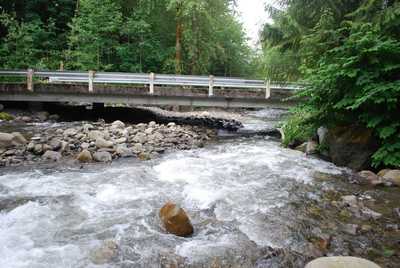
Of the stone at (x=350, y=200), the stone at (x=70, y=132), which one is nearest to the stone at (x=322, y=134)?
the stone at (x=350, y=200)

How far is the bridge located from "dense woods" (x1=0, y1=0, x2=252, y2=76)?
17.1 feet

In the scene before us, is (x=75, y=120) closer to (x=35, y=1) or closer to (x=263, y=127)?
(x=263, y=127)

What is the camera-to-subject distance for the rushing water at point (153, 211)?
4.14m

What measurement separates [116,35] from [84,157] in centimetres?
1402

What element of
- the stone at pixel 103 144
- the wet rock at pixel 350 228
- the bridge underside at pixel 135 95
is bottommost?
the wet rock at pixel 350 228

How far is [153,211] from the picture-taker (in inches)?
214

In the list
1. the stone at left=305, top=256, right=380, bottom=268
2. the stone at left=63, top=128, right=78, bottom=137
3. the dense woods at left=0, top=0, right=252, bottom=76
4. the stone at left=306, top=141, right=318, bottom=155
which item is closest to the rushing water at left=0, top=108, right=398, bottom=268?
the stone at left=305, top=256, right=380, bottom=268

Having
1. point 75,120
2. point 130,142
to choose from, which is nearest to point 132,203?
point 130,142

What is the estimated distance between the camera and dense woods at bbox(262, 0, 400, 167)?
22.5ft

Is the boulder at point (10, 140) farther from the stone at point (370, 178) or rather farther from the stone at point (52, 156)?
the stone at point (370, 178)

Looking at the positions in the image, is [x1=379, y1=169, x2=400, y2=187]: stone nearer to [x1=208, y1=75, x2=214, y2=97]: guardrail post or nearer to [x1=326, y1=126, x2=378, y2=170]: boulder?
[x1=326, y1=126, x2=378, y2=170]: boulder

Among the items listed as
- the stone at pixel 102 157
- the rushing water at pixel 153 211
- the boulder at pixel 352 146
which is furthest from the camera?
the stone at pixel 102 157

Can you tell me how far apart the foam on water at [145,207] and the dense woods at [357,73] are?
139cm

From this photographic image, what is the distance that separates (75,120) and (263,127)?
883 cm
